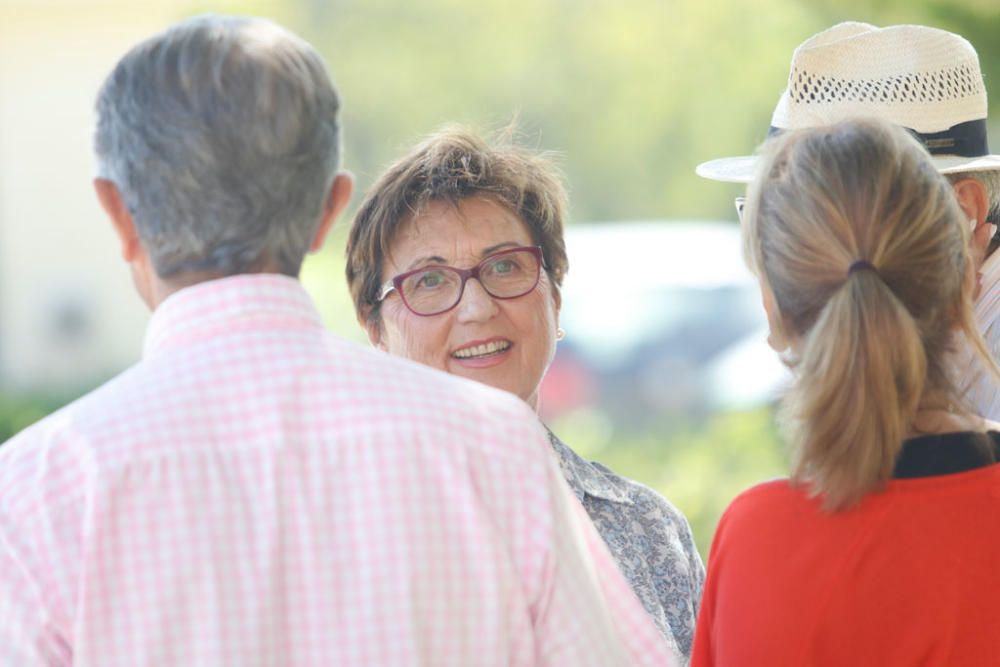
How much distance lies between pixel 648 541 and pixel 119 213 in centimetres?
135

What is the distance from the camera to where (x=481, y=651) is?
150cm

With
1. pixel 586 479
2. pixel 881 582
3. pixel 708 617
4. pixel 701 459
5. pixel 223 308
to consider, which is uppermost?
pixel 223 308

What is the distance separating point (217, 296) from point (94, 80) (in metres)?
14.3

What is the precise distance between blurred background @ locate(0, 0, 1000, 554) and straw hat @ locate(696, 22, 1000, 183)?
9031 millimetres

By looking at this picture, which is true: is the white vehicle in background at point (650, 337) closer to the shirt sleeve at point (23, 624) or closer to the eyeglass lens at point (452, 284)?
the eyeglass lens at point (452, 284)

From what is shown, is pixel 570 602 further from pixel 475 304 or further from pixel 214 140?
pixel 475 304

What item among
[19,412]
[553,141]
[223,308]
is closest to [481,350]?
[223,308]

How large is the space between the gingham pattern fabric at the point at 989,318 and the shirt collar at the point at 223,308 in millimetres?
1506

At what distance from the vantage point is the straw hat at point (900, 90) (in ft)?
8.51

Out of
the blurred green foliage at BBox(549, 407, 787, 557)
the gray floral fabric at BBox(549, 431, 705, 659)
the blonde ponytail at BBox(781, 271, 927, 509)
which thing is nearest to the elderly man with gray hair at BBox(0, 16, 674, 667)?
the blonde ponytail at BBox(781, 271, 927, 509)

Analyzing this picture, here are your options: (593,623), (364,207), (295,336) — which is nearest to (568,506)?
(593,623)

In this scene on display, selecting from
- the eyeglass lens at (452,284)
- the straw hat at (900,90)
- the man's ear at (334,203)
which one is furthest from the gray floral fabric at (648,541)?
the man's ear at (334,203)

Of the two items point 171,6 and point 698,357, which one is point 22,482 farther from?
point 171,6

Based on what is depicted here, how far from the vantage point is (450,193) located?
8.88 ft
